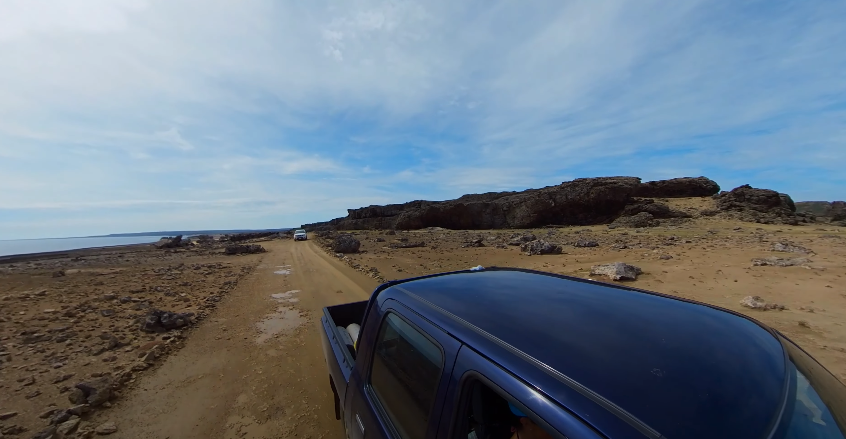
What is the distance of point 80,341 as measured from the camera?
5750 mm

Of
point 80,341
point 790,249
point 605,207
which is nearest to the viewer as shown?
point 80,341

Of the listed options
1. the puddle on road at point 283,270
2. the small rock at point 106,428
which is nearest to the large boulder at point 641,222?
the puddle on road at point 283,270

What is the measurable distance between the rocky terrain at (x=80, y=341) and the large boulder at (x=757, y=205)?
111 ft

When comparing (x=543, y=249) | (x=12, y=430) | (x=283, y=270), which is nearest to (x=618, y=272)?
(x=543, y=249)

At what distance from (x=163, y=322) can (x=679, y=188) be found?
47.9 metres

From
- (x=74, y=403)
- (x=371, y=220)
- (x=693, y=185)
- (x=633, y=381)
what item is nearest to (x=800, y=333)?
(x=633, y=381)

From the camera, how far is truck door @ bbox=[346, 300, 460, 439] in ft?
5.71

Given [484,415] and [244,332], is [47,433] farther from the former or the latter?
[484,415]

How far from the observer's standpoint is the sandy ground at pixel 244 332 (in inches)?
151

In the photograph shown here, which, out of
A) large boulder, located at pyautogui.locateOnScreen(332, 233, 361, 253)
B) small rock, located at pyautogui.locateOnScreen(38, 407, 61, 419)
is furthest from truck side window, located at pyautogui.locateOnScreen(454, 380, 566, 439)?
large boulder, located at pyautogui.locateOnScreen(332, 233, 361, 253)

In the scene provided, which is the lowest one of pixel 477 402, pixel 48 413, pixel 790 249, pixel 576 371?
pixel 48 413

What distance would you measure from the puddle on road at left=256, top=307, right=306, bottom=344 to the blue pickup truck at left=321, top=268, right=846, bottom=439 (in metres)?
4.39

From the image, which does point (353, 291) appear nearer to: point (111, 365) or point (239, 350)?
point (239, 350)

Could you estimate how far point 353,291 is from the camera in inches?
363
